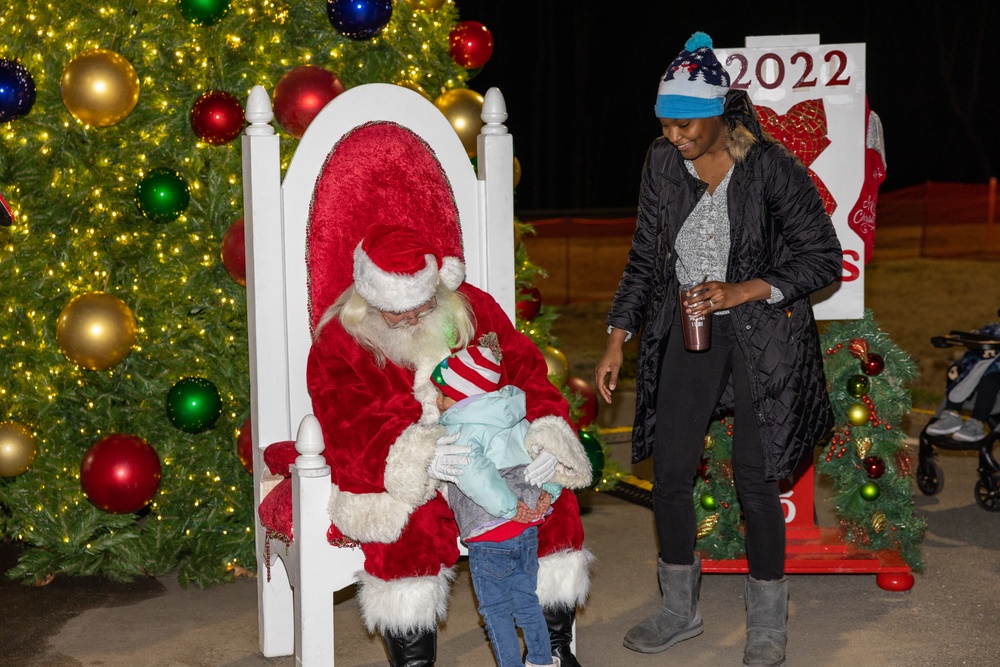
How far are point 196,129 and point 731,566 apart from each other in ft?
8.46

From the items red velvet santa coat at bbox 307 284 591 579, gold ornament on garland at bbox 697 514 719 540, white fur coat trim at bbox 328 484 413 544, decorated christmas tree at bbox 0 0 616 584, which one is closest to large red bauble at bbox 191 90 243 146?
decorated christmas tree at bbox 0 0 616 584

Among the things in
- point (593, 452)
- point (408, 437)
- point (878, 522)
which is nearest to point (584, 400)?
point (593, 452)

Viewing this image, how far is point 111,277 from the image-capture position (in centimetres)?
459

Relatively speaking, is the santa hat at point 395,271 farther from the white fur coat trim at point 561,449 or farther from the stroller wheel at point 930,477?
the stroller wheel at point 930,477

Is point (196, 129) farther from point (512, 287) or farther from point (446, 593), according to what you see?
point (446, 593)

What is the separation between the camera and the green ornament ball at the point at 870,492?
4562 millimetres

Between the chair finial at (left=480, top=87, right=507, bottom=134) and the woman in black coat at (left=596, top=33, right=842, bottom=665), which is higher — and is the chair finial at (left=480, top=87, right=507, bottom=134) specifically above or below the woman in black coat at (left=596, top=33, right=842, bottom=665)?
above

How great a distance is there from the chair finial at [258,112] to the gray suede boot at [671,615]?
6.36ft

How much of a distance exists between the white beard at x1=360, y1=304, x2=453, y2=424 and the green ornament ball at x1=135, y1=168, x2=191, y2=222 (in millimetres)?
1222

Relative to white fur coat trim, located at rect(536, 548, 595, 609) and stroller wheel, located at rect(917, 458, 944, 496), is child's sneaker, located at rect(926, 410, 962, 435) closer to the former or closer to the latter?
stroller wheel, located at rect(917, 458, 944, 496)

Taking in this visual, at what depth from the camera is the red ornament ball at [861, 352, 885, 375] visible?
14.9ft

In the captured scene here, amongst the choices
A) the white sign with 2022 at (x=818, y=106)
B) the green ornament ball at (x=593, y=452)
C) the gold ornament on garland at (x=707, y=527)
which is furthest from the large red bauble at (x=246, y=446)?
the white sign with 2022 at (x=818, y=106)

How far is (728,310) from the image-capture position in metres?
Answer: 3.70

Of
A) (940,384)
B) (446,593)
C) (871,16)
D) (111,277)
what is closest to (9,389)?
(111,277)
